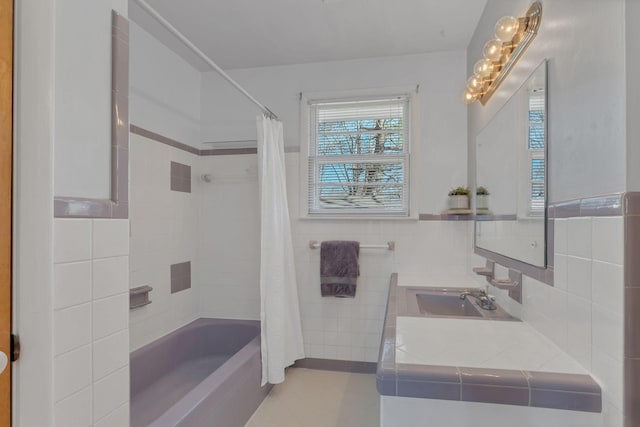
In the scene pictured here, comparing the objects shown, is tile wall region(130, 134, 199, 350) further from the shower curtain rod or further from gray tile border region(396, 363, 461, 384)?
gray tile border region(396, 363, 461, 384)

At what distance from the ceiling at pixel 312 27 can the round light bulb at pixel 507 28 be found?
0.63 m

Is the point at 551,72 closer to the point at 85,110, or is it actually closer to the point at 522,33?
the point at 522,33

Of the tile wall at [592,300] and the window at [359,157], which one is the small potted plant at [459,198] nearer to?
the window at [359,157]

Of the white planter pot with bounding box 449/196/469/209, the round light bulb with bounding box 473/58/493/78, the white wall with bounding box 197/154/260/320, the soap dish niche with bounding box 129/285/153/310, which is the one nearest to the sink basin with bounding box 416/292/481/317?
the white planter pot with bounding box 449/196/469/209

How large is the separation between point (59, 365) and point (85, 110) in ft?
2.39

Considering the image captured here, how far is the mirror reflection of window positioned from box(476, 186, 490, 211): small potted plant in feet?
2.08

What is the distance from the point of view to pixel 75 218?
0.90 metres

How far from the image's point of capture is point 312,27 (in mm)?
2162

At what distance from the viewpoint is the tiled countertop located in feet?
2.81

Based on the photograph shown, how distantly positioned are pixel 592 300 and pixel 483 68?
1393mm

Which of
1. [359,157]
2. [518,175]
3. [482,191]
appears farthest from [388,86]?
[518,175]

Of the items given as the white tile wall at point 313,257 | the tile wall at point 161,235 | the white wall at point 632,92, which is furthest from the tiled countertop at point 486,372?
the tile wall at point 161,235

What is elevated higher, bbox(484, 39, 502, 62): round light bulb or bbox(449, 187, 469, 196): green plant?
bbox(484, 39, 502, 62): round light bulb

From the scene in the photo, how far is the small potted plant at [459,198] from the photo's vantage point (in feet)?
7.46
